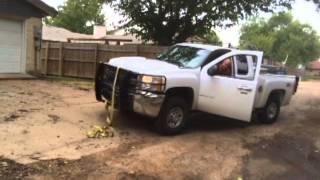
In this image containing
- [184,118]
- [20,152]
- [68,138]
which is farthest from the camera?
[184,118]

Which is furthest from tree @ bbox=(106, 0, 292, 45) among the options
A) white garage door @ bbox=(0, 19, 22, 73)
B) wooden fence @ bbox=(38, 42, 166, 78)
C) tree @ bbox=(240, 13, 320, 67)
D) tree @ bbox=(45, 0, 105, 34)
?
tree @ bbox=(240, 13, 320, 67)

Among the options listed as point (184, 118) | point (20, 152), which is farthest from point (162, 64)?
point (20, 152)

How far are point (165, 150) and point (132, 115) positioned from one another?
8.73ft

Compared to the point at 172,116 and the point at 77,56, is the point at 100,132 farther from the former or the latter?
the point at 77,56

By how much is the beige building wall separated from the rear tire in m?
9.99

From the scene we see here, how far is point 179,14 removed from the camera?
78.2 ft

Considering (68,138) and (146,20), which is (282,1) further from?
(68,138)

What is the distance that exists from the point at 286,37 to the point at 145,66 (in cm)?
8166

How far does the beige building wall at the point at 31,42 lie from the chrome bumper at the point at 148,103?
10.5 metres

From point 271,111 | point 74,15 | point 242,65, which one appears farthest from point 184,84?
point 74,15

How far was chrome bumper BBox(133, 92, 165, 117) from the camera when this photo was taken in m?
11.0

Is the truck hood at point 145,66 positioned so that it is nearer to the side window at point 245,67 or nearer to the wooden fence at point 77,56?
the side window at point 245,67

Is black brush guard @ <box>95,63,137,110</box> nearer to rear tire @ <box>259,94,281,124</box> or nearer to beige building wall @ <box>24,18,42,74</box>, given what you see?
rear tire @ <box>259,94,281,124</box>

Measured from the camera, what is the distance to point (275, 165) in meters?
9.92
